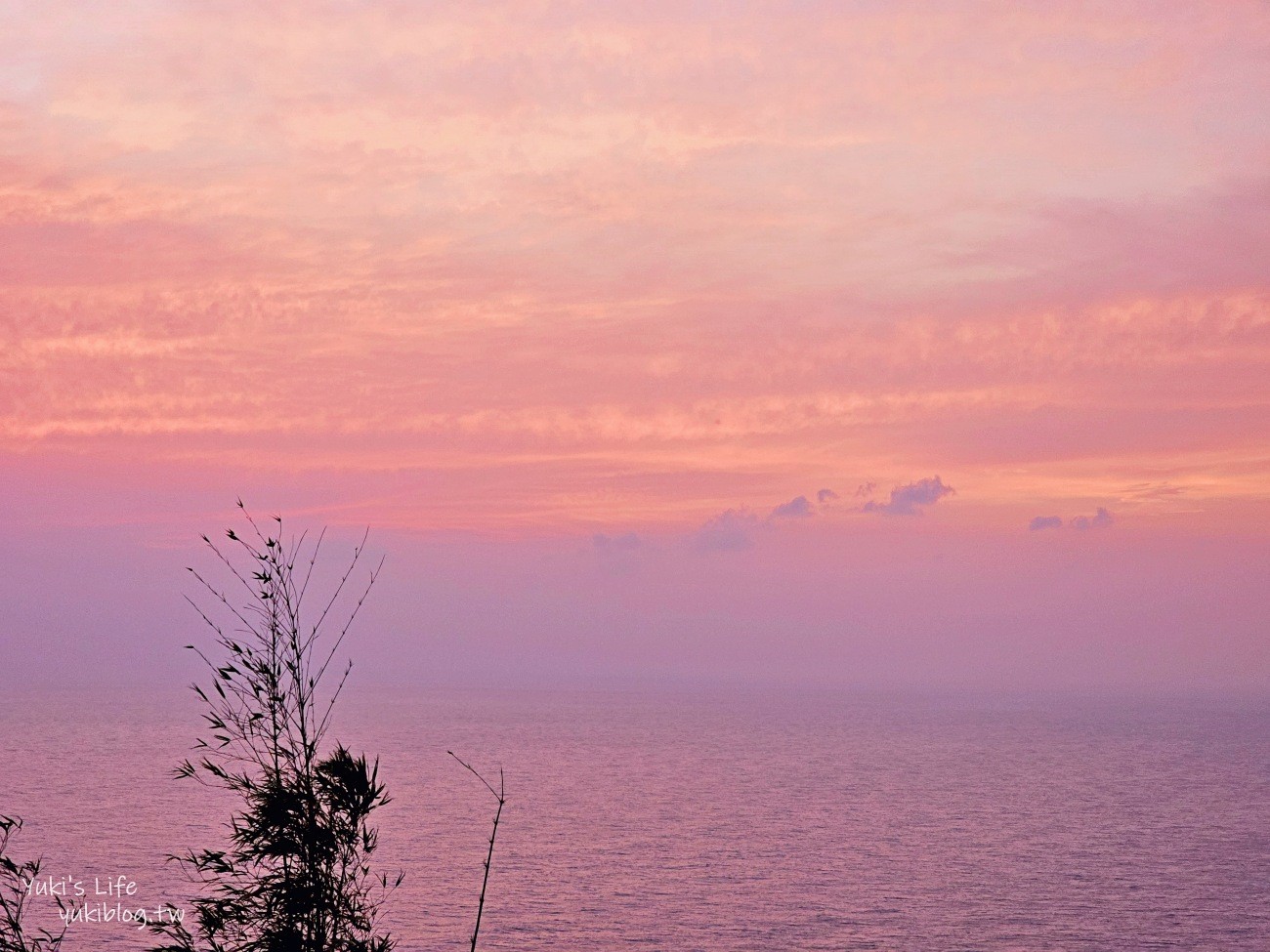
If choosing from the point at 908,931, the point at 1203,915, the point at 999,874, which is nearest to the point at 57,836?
the point at 908,931

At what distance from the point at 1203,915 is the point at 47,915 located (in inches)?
3165

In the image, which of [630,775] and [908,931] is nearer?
[908,931]

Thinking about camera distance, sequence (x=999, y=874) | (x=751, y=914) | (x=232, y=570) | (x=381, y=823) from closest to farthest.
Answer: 1. (x=232, y=570)
2. (x=751, y=914)
3. (x=999, y=874)
4. (x=381, y=823)

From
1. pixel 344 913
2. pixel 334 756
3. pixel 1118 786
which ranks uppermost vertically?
pixel 334 756

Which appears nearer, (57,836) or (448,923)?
(448,923)

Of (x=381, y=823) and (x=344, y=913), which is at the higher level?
(x=344, y=913)

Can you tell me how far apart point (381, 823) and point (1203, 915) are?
76653mm

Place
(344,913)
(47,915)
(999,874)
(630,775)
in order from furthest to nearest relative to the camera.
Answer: (630,775), (999,874), (47,915), (344,913)

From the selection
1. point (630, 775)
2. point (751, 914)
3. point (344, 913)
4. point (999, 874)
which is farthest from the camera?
point (630, 775)

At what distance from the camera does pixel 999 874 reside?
104m

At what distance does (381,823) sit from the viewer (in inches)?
4811

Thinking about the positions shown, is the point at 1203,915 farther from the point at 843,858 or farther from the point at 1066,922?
the point at 843,858

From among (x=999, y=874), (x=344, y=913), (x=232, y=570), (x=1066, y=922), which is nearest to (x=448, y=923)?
(x=1066, y=922)

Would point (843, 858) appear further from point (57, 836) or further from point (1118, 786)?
point (1118, 786)
